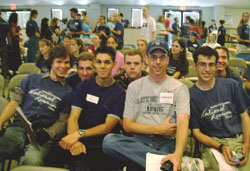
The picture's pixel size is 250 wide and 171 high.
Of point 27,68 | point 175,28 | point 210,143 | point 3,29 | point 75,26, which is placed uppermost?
point 175,28

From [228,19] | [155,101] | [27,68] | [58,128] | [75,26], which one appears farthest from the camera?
[228,19]

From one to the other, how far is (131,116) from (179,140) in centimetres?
40

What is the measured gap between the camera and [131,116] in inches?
69.9

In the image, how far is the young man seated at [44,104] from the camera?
1.81 meters

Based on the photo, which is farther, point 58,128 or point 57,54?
point 57,54

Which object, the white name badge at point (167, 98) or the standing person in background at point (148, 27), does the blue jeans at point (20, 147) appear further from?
the standing person in background at point (148, 27)

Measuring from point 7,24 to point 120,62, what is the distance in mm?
3264

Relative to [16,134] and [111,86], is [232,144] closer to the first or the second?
[111,86]

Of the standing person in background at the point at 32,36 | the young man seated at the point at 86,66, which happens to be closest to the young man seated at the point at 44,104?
the young man seated at the point at 86,66

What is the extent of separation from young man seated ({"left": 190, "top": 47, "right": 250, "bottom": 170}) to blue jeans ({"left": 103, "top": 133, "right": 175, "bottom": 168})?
26cm

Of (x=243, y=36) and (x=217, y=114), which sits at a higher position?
(x=243, y=36)

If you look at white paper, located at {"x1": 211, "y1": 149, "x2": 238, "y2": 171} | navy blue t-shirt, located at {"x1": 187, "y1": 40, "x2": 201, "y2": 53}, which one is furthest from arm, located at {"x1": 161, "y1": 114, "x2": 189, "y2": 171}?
navy blue t-shirt, located at {"x1": 187, "y1": 40, "x2": 201, "y2": 53}

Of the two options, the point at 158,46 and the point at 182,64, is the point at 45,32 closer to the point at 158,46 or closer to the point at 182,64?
the point at 182,64

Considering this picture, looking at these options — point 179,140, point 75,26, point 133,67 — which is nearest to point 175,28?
point 75,26
